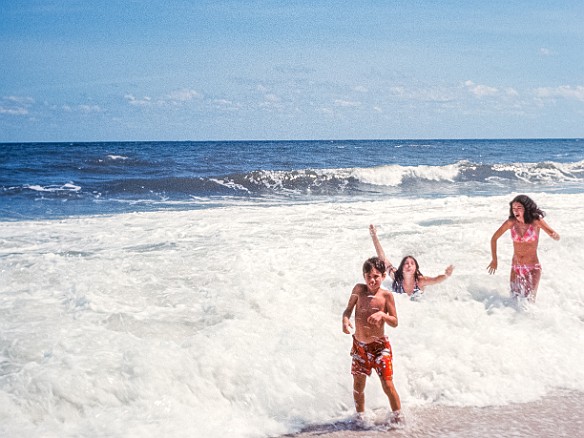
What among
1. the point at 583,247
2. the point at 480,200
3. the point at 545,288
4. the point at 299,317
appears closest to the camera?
the point at 299,317

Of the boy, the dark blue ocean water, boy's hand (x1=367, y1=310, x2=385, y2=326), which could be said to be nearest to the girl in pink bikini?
the boy

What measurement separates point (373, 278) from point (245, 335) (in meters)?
1.47

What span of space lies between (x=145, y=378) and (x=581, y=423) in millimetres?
3098

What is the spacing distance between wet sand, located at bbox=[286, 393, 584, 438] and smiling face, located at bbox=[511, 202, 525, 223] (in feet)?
8.11

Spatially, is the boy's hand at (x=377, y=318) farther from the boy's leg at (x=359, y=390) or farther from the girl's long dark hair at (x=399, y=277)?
the girl's long dark hair at (x=399, y=277)

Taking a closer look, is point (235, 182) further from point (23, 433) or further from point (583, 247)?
point (23, 433)

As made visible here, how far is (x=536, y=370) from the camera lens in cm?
509

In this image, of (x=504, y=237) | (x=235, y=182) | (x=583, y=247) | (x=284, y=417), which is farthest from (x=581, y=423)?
(x=235, y=182)

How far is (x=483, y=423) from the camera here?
14.1 feet

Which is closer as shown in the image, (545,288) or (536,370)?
(536,370)

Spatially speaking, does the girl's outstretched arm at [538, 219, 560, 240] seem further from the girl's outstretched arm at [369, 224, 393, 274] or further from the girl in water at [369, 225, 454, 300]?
the girl's outstretched arm at [369, 224, 393, 274]

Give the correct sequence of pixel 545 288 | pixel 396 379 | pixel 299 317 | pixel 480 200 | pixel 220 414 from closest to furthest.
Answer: pixel 220 414, pixel 396 379, pixel 299 317, pixel 545 288, pixel 480 200

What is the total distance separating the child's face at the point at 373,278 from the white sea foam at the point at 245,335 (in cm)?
85

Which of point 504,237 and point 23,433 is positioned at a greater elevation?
point 504,237
